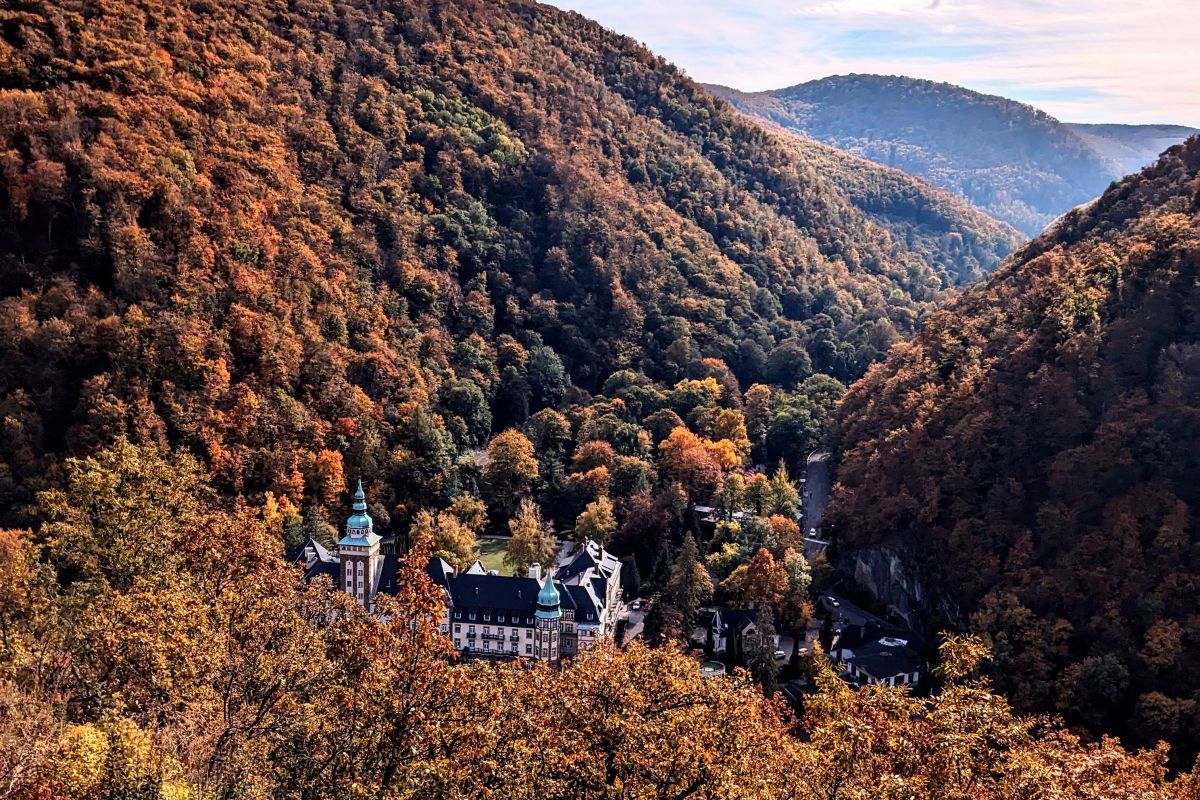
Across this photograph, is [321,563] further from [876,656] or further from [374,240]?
[374,240]

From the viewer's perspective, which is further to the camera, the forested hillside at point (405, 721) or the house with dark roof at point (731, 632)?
the house with dark roof at point (731, 632)

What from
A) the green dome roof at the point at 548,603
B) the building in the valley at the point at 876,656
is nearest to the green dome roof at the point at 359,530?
the green dome roof at the point at 548,603

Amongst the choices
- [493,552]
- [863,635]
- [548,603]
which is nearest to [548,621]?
[548,603]

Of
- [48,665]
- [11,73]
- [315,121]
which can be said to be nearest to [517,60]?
[315,121]

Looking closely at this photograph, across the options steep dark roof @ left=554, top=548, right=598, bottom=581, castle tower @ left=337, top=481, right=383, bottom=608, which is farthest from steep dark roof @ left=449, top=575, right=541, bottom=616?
castle tower @ left=337, top=481, right=383, bottom=608

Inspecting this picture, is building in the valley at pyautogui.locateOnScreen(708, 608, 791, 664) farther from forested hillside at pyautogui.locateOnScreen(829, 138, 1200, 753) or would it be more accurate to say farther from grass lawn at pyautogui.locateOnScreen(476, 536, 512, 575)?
grass lawn at pyautogui.locateOnScreen(476, 536, 512, 575)

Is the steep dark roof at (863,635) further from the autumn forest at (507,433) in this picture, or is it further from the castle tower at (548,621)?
the castle tower at (548,621)
